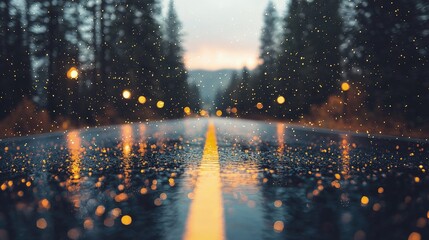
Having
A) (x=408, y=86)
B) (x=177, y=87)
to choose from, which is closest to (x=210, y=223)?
(x=408, y=86)

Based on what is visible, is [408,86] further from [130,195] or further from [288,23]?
[288,23]

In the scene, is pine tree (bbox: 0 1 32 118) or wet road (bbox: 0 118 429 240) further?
pine tree (bbox: 0 1 32 118)

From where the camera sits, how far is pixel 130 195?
856 cm

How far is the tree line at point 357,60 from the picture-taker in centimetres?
2559

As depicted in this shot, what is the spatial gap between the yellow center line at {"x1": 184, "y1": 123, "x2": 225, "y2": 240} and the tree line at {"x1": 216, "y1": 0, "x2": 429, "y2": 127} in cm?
1695

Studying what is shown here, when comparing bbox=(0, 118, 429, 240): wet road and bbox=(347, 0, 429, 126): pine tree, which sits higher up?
bbox=(347, 0, 429, 126): pine tree

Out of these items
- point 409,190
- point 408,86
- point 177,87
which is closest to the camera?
point 409,190

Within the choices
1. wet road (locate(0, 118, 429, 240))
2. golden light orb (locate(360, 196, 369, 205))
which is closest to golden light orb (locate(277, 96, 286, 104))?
wet road (locate(0, 118, 429, 240))

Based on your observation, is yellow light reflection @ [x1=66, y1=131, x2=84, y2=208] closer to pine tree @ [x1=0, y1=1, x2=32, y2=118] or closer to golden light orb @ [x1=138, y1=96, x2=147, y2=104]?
pine tree @ [x1=0, y1=1, x2=32, y2=118]

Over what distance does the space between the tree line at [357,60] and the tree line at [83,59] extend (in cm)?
1619

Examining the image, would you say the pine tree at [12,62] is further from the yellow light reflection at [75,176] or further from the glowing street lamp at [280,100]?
the glowing street lamp at [280,100]

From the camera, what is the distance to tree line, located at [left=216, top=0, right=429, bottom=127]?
2559cm

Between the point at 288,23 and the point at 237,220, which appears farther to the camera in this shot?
the point at 288,23

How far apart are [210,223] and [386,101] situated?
73.5 ft
